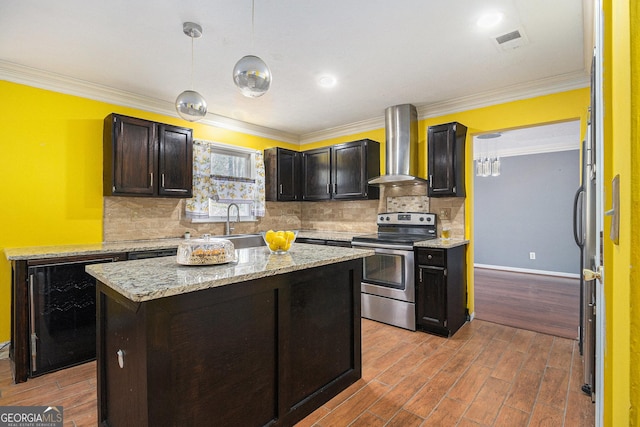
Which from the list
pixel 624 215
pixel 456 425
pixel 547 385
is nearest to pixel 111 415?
pixel 456 425

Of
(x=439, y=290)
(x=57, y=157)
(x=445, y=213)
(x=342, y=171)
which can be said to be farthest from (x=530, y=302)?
(x=57, y=157)

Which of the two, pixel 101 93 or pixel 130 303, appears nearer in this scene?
pixel 130 303

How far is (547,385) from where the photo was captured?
228cm

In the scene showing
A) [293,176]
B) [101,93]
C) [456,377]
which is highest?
[101,93]

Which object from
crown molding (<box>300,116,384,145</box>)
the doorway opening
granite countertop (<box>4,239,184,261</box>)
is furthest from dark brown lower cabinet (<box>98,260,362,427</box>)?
the doorway opening

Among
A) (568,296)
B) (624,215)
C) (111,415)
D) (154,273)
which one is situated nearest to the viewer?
(624,215)

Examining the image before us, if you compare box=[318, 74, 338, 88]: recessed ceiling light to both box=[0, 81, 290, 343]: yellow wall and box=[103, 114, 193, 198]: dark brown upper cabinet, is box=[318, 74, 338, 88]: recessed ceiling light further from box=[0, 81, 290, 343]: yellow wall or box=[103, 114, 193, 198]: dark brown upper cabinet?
box=[0, 81, 290, 343]: yellow wall

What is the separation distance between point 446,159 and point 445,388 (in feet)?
7.65

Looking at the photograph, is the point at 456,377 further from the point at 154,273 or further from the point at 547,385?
the point at 154,273

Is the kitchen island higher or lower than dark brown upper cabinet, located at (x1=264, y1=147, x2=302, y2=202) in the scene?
lower

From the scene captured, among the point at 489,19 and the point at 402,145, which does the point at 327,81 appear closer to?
the point at 402,145

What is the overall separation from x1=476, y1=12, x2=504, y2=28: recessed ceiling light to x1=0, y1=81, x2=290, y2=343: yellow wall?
360 cm

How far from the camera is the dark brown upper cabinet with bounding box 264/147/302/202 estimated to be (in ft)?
15.8

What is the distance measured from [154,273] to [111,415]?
82 cm
